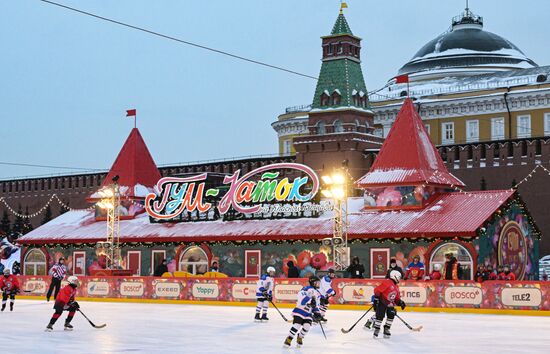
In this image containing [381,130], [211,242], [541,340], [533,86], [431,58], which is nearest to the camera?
[541,340]

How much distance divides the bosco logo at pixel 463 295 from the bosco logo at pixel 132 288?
11.2m

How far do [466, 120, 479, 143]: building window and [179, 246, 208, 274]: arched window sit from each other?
29852 mm

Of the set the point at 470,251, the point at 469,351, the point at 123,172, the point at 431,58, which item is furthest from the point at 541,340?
the point at 431,58

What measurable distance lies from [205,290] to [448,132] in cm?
3830

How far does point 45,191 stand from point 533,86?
106ft

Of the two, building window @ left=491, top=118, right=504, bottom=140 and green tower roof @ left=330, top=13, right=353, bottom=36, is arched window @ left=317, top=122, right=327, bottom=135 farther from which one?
building window @ left=491, top=118, right=504, bottom=140

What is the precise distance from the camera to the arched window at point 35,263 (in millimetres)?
46156

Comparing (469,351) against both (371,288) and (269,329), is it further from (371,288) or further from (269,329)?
(371,288)

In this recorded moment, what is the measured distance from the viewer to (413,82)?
73438 millimetres

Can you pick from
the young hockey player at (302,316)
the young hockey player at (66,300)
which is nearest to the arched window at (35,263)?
the young hockey player at (66,300)

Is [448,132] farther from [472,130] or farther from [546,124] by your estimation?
[546,124]

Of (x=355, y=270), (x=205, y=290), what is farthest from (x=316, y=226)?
(x=205, y=290)

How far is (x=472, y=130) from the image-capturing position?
218 feet

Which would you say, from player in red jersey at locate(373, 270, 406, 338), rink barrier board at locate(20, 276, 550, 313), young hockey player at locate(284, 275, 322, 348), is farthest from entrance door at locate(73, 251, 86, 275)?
young hockey player at locate(284, 275, 322, 348)
